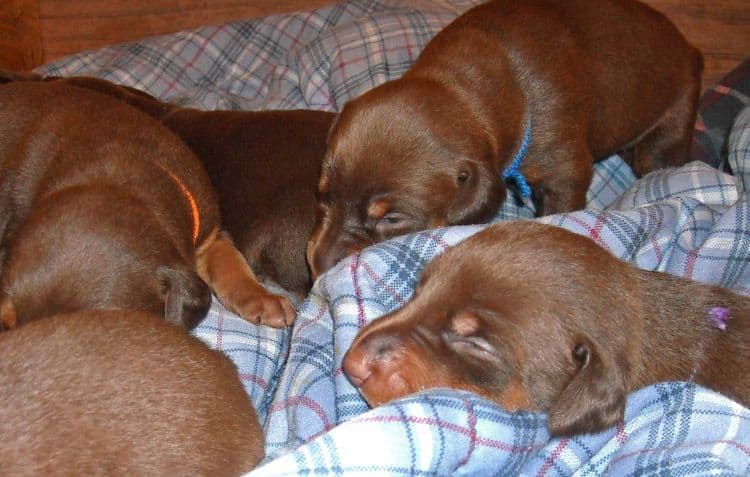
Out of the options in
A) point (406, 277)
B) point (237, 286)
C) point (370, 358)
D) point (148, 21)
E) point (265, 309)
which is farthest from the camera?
point (148, 21)

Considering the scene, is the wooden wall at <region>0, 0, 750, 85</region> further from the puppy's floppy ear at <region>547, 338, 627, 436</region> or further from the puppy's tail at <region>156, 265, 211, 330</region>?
the puppy's floppy ear at <region>547, 338, 627, 436</region>

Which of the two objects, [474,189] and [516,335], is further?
[474,189]

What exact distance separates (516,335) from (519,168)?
152cm

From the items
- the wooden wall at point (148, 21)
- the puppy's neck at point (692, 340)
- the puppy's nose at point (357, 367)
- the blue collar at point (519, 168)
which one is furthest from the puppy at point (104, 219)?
the wooden wall at point (148, 21)

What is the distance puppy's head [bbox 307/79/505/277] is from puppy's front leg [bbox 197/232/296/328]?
9.4 inches

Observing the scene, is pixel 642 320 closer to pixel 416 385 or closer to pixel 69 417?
pixel 416 385

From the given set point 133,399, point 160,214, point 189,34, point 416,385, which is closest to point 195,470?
point 133,399

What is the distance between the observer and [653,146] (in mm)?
4480

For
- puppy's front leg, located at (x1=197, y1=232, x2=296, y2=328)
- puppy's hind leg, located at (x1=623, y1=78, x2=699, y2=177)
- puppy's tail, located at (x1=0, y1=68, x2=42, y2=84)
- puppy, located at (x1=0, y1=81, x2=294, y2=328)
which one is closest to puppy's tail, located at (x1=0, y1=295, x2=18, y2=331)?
puppy, located at (x1=0, y1=81, x2=294, y2=328)

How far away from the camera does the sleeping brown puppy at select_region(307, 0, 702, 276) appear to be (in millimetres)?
3197

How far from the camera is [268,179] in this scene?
3682 mm

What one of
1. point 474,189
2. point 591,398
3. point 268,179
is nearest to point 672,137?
point 474,189

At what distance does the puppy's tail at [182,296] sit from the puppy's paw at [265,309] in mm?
448

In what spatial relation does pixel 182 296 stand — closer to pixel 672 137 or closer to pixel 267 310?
pixel 267 310
